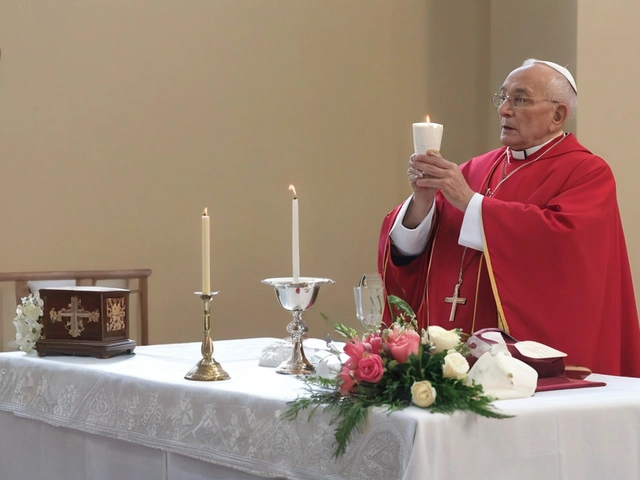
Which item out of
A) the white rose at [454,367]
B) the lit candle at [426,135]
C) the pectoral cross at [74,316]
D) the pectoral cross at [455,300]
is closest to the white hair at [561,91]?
the lit candle at [426,135]

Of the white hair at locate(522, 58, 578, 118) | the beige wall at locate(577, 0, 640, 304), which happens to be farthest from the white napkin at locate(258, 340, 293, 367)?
the beige wall at locate(577, 0, 640, 304)

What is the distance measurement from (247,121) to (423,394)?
15.3 ft

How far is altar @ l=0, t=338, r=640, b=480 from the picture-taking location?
1920 millimetres

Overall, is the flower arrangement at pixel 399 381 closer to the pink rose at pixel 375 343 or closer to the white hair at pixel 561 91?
the pink rose at pixel 375 343

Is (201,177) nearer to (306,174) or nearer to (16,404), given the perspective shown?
(306,174)

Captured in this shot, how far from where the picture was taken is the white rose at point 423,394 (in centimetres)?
191

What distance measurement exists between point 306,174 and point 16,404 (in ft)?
13.0

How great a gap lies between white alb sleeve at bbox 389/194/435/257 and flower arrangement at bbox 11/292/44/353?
125 cm

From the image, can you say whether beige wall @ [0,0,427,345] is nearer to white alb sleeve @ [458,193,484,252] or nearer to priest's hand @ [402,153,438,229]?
priest's hand @ [402,153,438,229]

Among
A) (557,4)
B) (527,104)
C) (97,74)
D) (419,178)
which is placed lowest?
(419,178)

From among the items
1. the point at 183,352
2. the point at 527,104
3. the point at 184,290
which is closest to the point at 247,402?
the point at 183,352

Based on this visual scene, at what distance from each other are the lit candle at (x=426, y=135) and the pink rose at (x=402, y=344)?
3.19 feet

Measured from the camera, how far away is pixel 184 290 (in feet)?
20.0

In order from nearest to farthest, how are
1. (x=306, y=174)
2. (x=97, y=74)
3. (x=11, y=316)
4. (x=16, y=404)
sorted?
1. (x=16, y=404)
2. (x=11, y=316)
3. (x=97, y=74)
4. (x=306, y=174)
